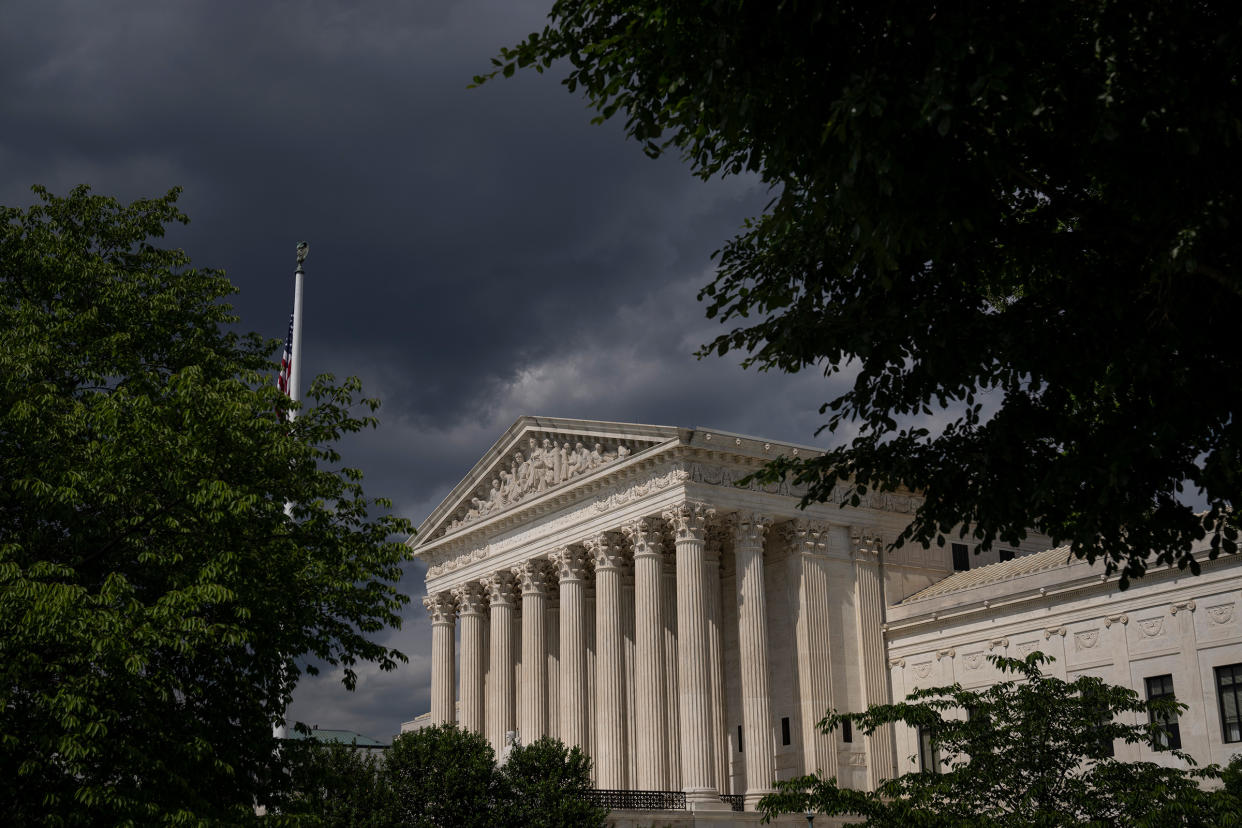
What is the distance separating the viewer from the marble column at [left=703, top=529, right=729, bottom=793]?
150 feet

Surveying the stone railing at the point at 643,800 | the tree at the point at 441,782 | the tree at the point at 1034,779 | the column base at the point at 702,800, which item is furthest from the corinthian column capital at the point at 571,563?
the tree at the point at 1034,779

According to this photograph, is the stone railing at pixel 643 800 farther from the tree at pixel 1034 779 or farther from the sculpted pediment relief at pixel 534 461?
the tree at pixel 1034 779

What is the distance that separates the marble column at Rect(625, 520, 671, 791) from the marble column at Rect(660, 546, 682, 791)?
0.57 m

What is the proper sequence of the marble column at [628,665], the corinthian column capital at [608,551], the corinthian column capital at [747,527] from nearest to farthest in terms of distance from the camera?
1. the corinthian column capital at [747,527]
2. the corinthian column capital at [608,551]
3. the marble column at [628,665]

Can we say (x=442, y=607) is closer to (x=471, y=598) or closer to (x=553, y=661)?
(x=471, y=598)

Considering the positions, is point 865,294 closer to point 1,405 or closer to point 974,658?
point 1,405

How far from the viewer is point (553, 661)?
57.3m

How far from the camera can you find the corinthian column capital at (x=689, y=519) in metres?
46.1

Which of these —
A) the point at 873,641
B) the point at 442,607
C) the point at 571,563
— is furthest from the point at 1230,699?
the point at 442,607

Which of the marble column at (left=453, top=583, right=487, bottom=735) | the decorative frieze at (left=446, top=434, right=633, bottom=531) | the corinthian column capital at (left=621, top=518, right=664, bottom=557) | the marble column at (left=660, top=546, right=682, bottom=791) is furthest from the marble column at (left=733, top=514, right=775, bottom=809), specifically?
the marble column at (left=453, top=583, right=487, bottom=735)

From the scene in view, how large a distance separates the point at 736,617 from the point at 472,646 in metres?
13.6

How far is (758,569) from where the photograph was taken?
154 ft

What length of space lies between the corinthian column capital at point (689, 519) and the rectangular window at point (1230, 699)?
17969 millimetres

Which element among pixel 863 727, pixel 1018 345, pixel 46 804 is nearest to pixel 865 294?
pixel 1018 345
